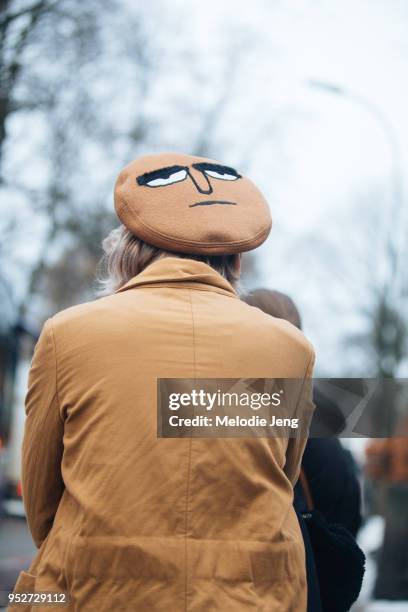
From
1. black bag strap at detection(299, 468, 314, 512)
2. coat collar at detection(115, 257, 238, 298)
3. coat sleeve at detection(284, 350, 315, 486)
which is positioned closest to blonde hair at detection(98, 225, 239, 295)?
coat collar at detection(115, 257, 238, 298)

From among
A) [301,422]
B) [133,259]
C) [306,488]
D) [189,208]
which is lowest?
[306,488]

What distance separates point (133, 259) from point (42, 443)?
1.59ft

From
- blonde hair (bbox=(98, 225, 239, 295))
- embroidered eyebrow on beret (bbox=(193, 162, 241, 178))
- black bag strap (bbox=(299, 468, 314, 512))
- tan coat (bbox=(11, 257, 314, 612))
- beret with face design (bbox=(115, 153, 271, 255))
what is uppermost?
embroidered eyebrow on beret (bbox=(193, 162, 241, 178))

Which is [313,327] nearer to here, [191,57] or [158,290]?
[191,57]

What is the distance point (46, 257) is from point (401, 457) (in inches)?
458

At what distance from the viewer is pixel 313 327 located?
39531 mm

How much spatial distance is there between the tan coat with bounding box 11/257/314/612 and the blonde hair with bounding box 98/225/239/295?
0.51 ft

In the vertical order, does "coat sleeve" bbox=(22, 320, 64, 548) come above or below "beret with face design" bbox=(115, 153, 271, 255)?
below

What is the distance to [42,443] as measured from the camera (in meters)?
1.86

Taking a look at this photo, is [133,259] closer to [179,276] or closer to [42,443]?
[179,276]

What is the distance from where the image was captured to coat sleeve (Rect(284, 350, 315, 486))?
1.94m

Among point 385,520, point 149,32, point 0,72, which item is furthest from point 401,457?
point 149,32

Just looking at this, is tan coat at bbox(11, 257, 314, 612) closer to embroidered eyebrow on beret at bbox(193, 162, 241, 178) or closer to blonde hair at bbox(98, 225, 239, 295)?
blonde hair at bbox(98, 225, 239, 295)

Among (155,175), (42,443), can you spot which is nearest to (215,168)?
(155,175)
